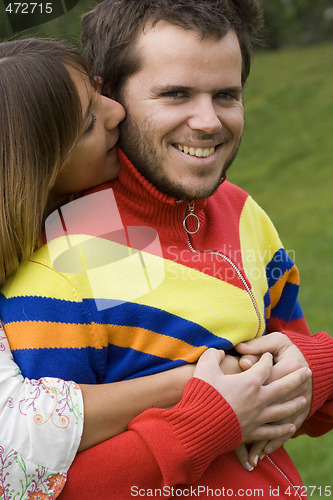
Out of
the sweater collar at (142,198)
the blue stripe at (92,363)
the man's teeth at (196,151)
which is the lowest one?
the blue stripe at (92,363)

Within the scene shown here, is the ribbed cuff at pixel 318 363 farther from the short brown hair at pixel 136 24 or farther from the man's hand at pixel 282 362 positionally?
the short brown hair at pixel 136 24

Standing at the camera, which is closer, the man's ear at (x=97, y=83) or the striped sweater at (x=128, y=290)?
the striped sweater at (x=128, y=290)

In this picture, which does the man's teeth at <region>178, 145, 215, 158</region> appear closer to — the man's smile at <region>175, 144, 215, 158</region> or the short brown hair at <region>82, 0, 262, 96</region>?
the man's smile at <region>175, 144, 215, 158</region>

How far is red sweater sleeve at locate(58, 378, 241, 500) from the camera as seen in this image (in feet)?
5.69

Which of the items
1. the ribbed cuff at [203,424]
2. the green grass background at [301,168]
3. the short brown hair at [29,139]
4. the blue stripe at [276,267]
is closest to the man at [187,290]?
the ribbed cuff at [203,424]

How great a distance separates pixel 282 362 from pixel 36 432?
77cm

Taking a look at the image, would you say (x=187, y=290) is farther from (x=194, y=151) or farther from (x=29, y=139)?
(x=29, y=139)

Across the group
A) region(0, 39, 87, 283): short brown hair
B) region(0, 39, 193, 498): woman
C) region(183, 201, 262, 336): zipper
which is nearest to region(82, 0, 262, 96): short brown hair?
region(0, 39, 193, 498): woman

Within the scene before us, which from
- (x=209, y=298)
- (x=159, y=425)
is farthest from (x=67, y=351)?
(x=209, y=298)

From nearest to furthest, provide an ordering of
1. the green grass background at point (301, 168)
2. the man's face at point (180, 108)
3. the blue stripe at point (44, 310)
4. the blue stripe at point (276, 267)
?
the blue stripe at point (44, 310)
the man's face at point (180, 108)
the blue stripe at point (276, 267)
the green grass background at point (301, 168)

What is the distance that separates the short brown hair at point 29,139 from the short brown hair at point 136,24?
0.22 m

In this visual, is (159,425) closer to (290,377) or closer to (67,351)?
(67,351)

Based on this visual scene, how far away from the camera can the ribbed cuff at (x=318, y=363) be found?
208cm

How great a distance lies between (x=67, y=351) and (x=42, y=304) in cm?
14
